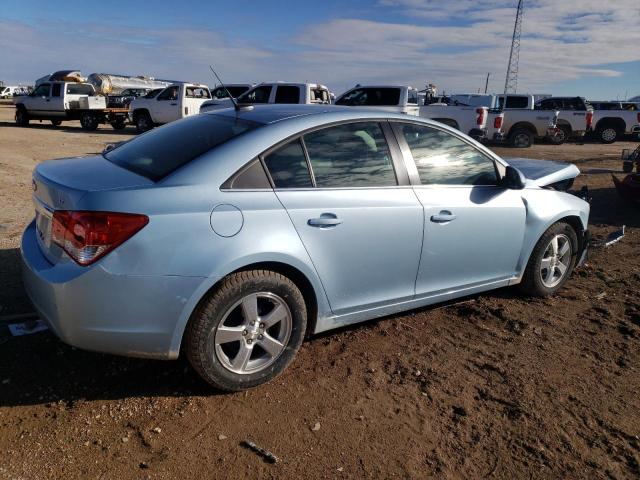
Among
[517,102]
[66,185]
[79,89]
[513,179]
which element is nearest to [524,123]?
[517,102]

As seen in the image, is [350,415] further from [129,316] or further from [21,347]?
[21,347]

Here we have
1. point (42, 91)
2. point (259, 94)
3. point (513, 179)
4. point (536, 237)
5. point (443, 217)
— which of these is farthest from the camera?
point (42, 91)

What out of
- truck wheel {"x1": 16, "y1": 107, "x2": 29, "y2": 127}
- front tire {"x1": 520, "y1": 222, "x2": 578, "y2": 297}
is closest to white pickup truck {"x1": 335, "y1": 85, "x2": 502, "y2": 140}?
front tire {"x1": 520, "y1": 222, "x2": 578, "y2": 297}

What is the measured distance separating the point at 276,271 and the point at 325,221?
0.41 meters

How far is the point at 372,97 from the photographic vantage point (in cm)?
1645

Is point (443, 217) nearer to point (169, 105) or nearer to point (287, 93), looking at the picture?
point (287, 93)

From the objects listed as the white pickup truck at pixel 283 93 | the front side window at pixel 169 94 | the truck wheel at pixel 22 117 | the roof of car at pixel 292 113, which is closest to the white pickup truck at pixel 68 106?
the truck wheel at pixel 22 117

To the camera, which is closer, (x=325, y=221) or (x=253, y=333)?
(x=253, y=333)

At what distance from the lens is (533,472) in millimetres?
2551

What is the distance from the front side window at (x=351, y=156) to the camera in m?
3.29

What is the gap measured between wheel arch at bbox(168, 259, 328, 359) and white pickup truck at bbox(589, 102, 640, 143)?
79.4 feet

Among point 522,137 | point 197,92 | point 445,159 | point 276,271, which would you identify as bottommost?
point 276,271

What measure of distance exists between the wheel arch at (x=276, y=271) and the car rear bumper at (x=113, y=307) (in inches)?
0.8

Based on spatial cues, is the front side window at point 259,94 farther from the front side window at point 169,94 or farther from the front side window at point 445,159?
the front side window at point 445,159
